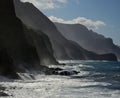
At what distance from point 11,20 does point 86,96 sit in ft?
185

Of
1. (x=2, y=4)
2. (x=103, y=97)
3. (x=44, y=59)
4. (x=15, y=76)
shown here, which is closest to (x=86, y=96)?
(x=103, y=97)

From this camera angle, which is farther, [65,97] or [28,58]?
[28,58]

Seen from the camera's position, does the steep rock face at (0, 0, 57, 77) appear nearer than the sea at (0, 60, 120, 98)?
No

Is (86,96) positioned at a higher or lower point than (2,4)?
lower

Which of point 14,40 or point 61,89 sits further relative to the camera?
point 14,40

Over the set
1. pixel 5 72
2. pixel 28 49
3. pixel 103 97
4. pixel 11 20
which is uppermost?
pixel 11 20

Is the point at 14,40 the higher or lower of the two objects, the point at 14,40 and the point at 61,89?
the higher

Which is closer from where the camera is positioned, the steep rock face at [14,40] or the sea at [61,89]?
the sea at [61,89]

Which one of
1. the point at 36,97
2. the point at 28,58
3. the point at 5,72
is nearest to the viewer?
the point at 36,97

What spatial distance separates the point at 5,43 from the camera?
86312 mm

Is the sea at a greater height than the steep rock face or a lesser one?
lesser

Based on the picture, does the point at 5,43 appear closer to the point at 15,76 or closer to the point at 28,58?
the point at 28,58

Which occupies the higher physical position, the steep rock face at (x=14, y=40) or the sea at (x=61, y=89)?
the steep rock face at (x=14, y=40)

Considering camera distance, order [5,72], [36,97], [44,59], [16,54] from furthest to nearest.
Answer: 1. [44,59]
2. [16,54]
3. [5,72]
4. [36,97]
